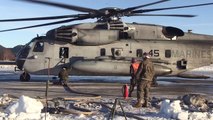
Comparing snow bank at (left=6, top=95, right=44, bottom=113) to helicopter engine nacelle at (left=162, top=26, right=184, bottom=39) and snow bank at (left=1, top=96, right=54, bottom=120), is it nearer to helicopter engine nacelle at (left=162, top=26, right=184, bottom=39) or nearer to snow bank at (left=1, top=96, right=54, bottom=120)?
snow bank at (left=1, top=96, right=54, bottom=120)

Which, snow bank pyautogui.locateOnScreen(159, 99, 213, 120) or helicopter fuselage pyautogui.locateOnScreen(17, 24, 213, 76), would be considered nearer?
snow bank pyautogui.locateOnScreen(159, 99, 213, 120)

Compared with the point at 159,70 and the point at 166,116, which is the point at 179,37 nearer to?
the point at 159,70

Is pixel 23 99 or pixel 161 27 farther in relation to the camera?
pixel 161 27

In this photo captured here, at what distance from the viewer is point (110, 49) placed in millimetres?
20578

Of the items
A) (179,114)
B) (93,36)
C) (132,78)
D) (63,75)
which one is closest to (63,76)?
(63,75)

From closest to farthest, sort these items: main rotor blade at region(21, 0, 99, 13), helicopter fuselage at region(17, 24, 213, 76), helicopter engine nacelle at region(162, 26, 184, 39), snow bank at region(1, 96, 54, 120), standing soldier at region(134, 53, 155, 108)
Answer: snow bank at region(1, 96, 54, 120) < standing soldier at region(134, 53, 155, 108) < main rotor blade at region(21, 0, 99, 13) < helicopter fuselage at region(17, 24, 213, 76) < helicopter engine nacelle at region(162, 26, 184, 39)

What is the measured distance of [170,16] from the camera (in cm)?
1705

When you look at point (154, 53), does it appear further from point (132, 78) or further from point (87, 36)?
point (132, 78)

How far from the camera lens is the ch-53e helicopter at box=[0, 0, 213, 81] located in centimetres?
1994

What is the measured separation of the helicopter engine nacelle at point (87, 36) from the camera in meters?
19.8

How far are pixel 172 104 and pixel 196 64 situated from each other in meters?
13.1

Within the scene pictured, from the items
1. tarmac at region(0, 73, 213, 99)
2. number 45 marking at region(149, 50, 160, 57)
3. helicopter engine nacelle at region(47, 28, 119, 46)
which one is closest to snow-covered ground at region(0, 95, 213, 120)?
tarmac at region(0, 73, 213, 99)

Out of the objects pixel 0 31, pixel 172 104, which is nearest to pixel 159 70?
pixel 0 31

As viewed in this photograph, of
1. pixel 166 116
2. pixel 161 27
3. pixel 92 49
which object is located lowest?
pixel 166 116
